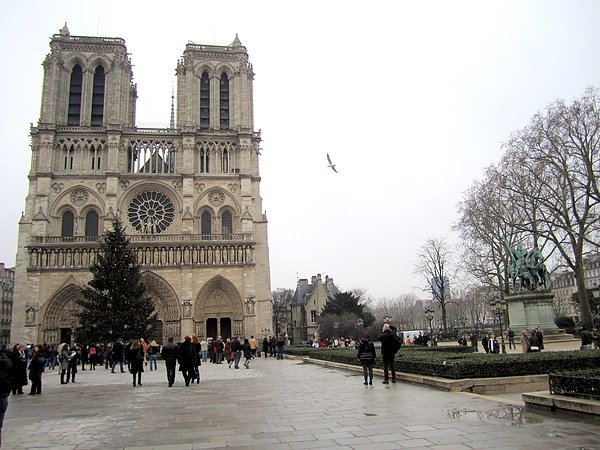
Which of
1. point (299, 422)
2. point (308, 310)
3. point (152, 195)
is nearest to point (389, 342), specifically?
point (299, 422)

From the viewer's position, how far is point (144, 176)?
4712cm

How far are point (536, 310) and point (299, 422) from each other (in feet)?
75.1

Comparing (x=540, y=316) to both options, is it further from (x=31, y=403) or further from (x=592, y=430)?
(x=31, y=403)

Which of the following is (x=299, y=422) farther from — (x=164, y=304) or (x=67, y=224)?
(x=67, y=224)

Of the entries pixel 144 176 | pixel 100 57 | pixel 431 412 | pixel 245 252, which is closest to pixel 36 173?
pixel 144 176

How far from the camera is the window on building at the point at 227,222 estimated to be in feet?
158

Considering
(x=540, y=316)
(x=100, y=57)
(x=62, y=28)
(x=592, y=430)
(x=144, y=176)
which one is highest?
(x=62, y=28)

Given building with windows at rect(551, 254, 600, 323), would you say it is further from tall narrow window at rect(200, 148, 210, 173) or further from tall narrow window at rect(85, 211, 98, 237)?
tall narrow window at rect(85, 211, 98, 237)

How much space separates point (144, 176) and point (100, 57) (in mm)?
12865

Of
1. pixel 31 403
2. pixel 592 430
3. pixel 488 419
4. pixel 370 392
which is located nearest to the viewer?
pixel 592 430

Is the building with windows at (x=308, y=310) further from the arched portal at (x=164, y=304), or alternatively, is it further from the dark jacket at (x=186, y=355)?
the dark jacket at (x=186, y=355)

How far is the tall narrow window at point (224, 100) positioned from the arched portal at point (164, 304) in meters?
17.0

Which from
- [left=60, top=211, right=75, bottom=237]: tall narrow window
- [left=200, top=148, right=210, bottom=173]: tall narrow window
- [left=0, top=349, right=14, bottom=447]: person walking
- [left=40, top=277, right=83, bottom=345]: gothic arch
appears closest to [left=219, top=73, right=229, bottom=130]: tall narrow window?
[left=200, top=148, right=210, bottom=173]: tall narrow window

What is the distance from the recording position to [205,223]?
1893 inches
